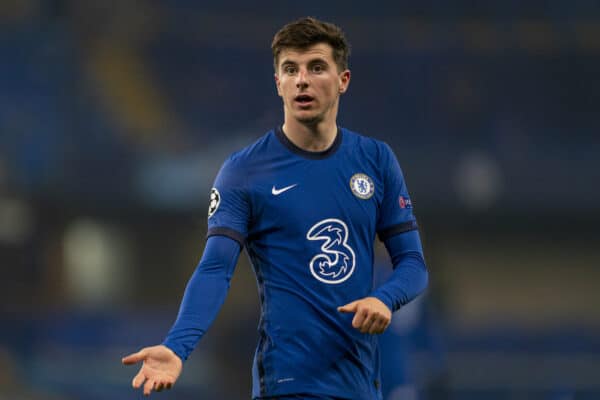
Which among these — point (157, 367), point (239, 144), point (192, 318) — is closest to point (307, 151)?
point (192, 318)

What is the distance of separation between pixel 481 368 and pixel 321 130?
12239mm

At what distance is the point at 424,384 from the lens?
27.8ft

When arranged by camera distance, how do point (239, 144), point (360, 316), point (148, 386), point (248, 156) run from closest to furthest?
point (148, 386), point (360, 316), point (248, 156), point (239, 144)

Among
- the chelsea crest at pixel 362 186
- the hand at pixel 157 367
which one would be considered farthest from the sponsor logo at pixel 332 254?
the hand at pixel 157 367

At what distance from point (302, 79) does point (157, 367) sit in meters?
1.15

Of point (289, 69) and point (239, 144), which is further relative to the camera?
point (239, 144)

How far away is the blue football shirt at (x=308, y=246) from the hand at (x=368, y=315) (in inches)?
13.3

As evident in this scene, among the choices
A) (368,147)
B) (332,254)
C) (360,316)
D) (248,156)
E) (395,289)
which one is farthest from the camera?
(368,147)

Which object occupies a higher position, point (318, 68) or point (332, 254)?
point (318, 68)

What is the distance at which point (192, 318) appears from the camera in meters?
3.55

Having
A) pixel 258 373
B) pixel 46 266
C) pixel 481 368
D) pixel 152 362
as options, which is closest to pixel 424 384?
pixel 258 373

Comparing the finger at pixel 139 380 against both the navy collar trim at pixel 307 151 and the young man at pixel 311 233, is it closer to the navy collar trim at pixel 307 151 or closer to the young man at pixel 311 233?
the young man at pixel 311 233

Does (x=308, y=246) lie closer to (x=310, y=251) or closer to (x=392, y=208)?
(x=310, y=251)

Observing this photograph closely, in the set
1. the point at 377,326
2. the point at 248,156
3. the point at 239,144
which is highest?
the point at 239,144
